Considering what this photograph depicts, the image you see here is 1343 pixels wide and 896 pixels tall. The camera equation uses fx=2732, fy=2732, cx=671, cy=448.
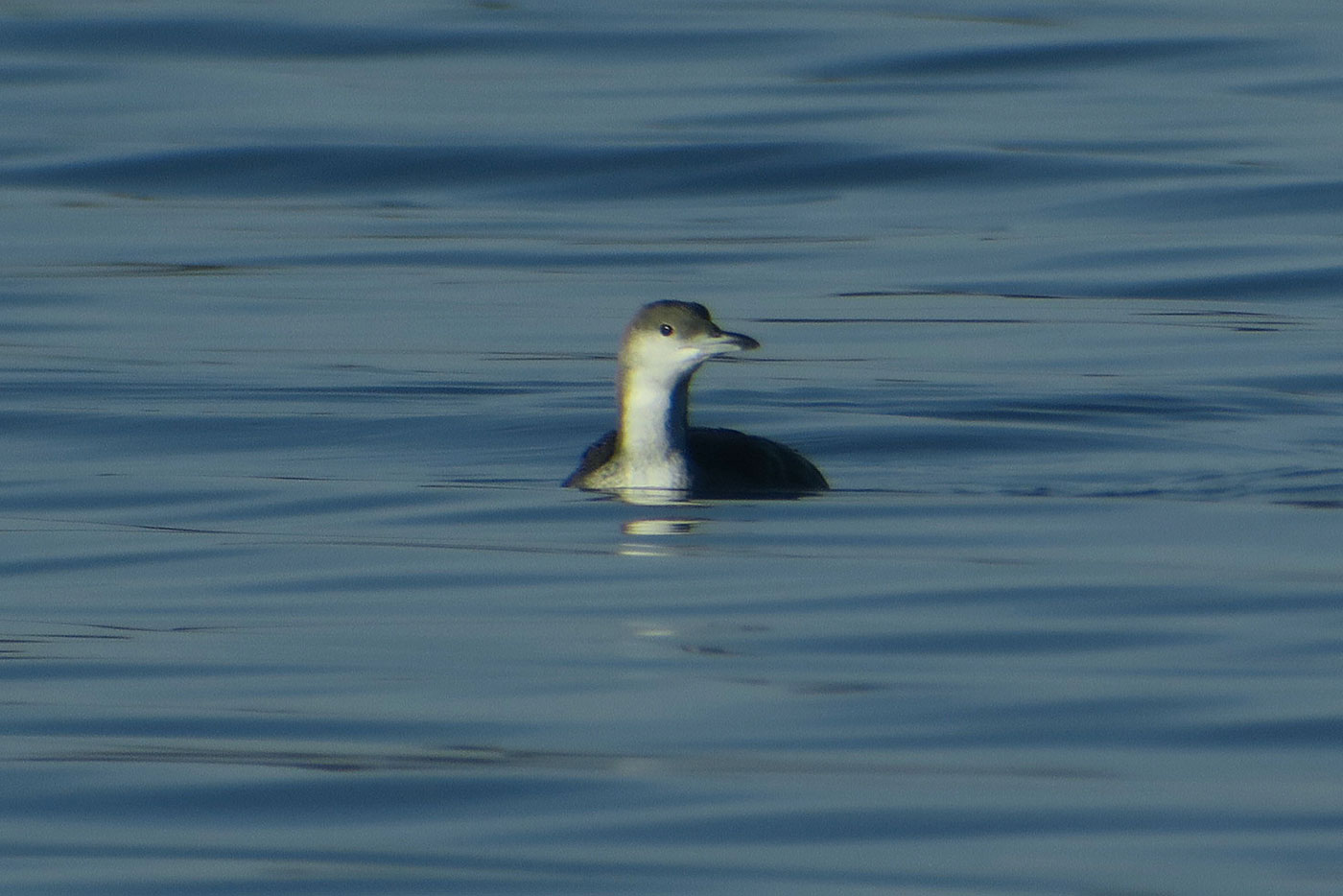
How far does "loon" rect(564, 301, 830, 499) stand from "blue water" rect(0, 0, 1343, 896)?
27 cm

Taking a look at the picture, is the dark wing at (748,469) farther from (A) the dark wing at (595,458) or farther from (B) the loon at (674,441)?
(A) the dark wing at (595,458)

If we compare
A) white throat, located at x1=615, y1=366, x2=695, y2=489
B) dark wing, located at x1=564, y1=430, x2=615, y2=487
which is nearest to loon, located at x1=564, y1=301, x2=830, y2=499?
white throat, located at x1=615, y1=366, x2=695, y2=489

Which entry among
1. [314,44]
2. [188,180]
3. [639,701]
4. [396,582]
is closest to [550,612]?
[396,582]

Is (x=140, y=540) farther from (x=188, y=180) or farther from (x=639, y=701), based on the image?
(x=188, y=180)

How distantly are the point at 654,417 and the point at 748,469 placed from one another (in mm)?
455

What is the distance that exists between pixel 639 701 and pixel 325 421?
22.9 ft

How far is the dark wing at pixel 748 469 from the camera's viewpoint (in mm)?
11312

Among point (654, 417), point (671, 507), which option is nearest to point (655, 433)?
point (654, 417)

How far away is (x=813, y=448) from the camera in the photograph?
13414mm

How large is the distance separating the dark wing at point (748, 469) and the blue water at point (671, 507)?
271mm

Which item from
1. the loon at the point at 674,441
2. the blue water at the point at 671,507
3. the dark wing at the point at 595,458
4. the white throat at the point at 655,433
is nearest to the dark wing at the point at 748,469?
the loon at the point at 674,441

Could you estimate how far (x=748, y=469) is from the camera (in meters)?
11.4

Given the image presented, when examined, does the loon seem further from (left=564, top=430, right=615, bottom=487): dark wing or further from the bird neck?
(left=564, top=430, right=615, bottom=487): dark wing

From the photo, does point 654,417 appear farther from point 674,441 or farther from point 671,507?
point 671,507
